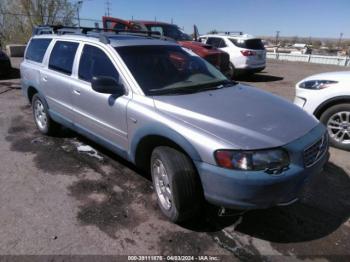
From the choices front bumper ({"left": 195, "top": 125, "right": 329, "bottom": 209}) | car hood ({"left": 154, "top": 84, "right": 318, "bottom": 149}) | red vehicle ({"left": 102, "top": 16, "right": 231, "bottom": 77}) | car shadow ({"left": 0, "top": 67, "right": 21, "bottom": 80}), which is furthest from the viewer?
car shadow ({"left": 0, "top": 67, "right": 21, "bottom": 80})

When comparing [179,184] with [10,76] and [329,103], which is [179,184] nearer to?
[329,103]

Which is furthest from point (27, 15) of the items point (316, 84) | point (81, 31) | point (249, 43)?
point (316, 84)

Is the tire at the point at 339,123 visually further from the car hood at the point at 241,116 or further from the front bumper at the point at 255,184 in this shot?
the front bumper at the point at 255,184

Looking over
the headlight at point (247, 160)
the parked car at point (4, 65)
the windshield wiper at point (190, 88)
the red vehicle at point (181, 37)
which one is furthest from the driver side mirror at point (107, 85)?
the parked car at point (4, 65)

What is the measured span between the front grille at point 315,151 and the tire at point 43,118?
392cm

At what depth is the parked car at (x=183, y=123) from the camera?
2520mm

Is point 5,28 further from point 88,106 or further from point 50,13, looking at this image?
point 88,106

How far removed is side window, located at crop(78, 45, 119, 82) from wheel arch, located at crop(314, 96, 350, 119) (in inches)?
126

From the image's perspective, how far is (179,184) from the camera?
8.99ft

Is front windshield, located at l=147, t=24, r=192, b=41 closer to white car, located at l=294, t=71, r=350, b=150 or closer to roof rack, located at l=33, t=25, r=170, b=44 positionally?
roof rack, located at l=33, t=25, r=170, b=44

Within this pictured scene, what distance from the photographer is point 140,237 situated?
9.45ft

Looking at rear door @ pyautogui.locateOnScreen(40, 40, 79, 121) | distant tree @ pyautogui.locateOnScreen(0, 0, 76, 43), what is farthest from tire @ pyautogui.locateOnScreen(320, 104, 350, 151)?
distant tree @ pyautogui.locateOnScreen(0, 0, 76, 43)

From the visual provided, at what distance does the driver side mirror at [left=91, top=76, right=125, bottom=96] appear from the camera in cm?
329

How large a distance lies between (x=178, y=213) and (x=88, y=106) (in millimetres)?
1845
